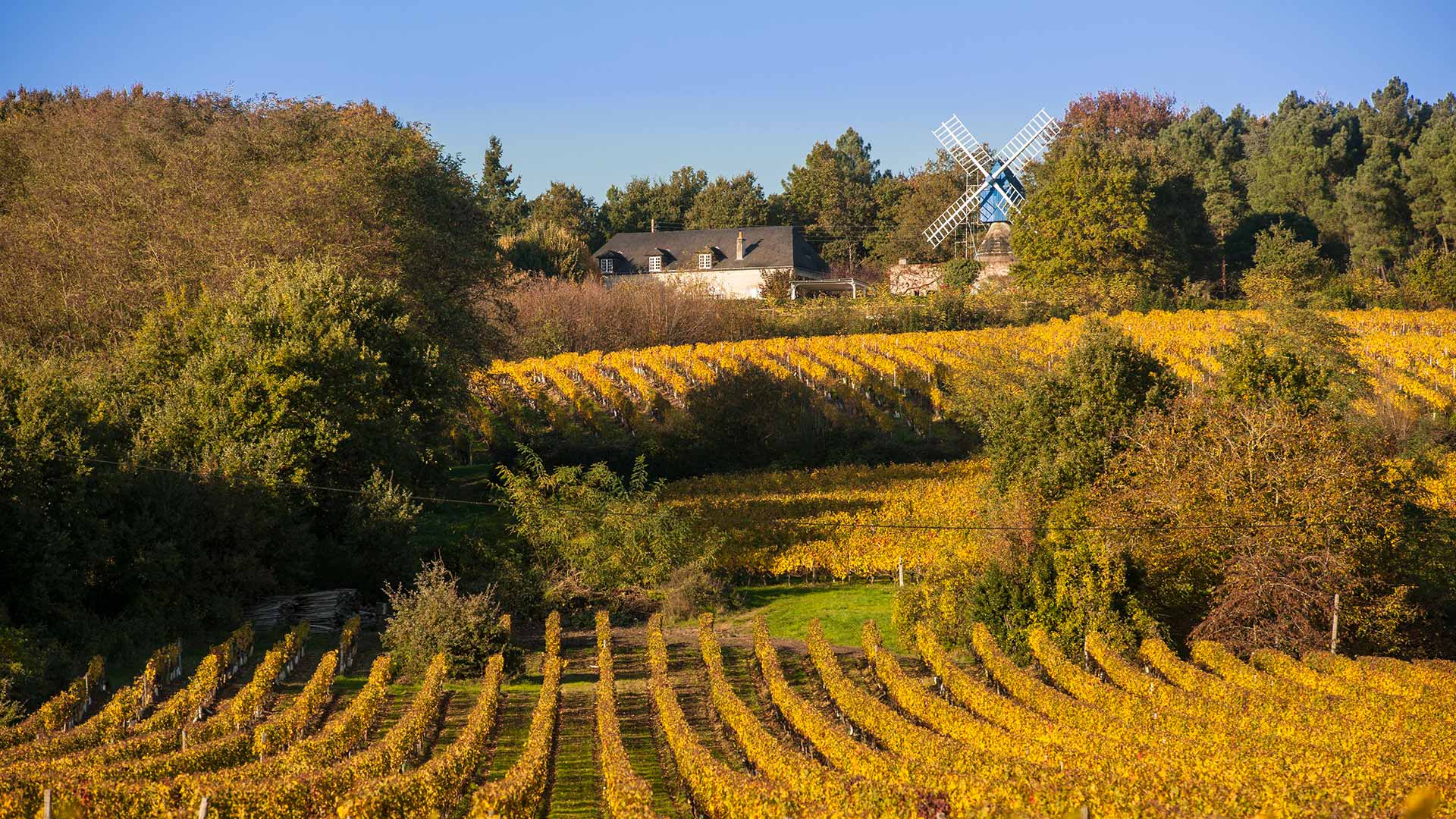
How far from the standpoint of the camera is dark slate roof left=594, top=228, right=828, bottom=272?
82.4 meters

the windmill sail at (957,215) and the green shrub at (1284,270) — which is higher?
the windmill sail at (957,215)

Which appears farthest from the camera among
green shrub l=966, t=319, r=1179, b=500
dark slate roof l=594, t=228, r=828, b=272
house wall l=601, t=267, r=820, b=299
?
dark slate roof l=594, t=228, r=828, b=272

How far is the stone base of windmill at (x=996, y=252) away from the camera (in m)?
79.8

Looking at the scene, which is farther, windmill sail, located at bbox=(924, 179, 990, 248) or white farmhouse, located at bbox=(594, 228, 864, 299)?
windmill sail, located at bbox=(924, 179, 990, 248)

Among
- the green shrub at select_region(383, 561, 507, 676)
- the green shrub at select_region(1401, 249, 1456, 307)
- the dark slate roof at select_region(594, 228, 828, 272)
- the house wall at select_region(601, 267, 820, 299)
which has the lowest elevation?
the green shrub at select_region(383, 561, 507, 676)

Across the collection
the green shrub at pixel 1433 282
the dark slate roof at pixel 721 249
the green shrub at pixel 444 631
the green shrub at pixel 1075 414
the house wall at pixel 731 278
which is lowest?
the green shrub at pixel 444 631

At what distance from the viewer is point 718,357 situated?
52875 millimetres

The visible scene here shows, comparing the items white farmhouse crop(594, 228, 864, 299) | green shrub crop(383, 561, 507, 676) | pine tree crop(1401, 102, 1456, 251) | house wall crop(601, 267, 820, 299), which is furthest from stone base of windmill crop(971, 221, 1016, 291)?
green shrub crop(383, 561, 507, 676)

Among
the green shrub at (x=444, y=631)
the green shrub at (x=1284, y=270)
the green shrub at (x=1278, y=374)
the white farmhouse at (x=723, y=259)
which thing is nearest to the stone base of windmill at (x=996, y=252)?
the white farmhouse at (x=723, y=259)

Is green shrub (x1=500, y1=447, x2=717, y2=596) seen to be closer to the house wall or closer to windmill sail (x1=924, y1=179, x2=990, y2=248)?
the house wall

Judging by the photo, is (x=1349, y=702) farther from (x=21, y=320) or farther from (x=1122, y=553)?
(x=21, y=320)

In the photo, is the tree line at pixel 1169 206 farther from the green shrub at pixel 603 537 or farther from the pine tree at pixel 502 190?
the green shrub at pixel 603 537

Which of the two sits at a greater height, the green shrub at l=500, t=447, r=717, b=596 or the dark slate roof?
the dark slate roof

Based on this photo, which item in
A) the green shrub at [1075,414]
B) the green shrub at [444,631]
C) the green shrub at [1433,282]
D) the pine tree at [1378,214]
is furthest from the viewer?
the pine tree at [1378,214]
